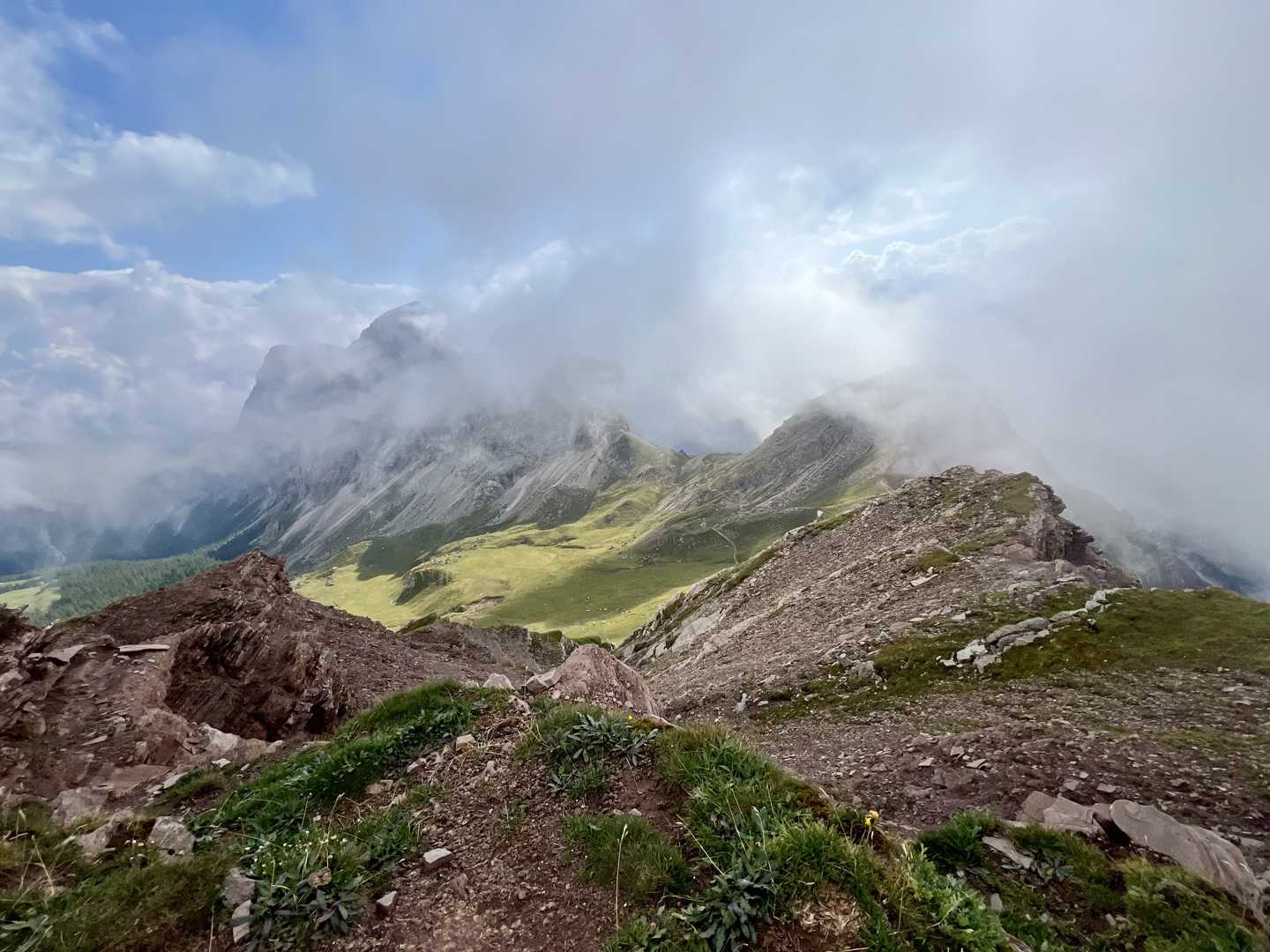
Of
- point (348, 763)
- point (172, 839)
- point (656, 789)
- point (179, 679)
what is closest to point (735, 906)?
point (656, 789)

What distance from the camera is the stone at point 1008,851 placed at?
970cm

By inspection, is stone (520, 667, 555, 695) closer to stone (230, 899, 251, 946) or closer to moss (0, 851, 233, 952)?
moss (0, 851, 233, 952)

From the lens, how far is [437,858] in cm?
805

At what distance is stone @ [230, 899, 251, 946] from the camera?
6.69 meters

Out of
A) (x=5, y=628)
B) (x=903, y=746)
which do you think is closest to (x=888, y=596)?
A: (x=903, y=746)

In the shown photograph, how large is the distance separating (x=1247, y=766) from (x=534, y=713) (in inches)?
725

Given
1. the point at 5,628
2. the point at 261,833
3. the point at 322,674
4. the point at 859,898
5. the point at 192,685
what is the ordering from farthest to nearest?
the point at 322,674 → the point at 192,685 → the point at 5,628 → the point at 261,833 → the point at 859,898

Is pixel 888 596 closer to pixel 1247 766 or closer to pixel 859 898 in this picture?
pixel 1247 766

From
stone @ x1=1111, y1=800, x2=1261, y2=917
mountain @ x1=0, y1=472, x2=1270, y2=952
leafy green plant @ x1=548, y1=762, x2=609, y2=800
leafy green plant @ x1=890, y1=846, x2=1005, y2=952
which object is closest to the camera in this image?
leafy green plant @ x1=890, y1=846, x2=1005, y2=952

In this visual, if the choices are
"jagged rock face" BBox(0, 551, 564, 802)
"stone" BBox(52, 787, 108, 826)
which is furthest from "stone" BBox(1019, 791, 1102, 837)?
"stone" BBox(52, 787, 108, 826)

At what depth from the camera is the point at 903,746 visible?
19.0 meters

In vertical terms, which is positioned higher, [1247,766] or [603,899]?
[603,899]

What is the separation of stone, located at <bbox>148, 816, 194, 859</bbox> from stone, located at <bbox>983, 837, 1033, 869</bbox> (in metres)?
13.3

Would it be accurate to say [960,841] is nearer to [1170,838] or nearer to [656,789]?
[1170,838]
